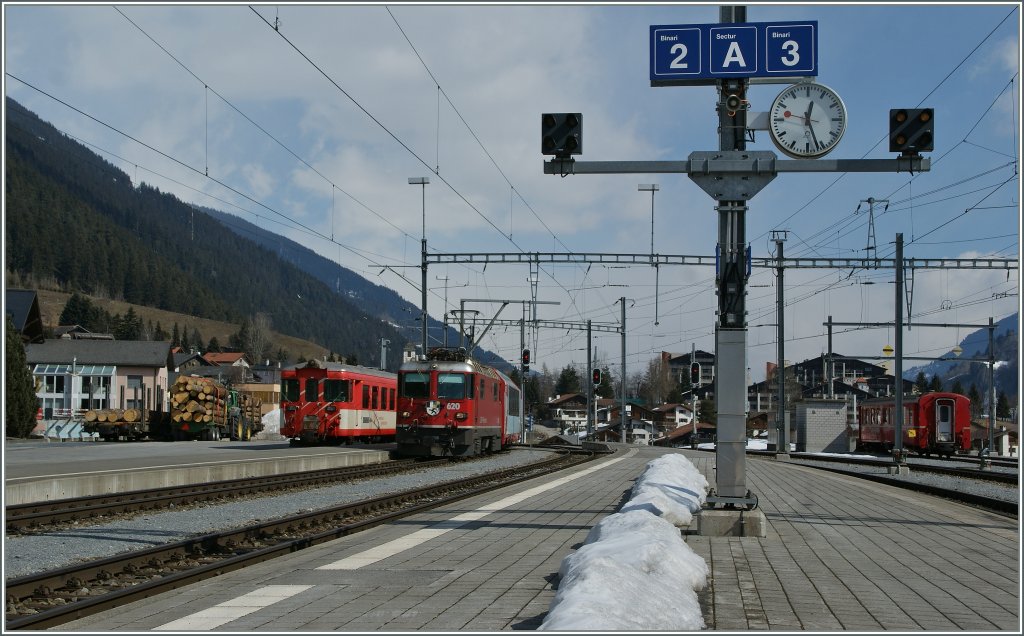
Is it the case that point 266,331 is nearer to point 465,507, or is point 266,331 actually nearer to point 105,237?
point 105,237

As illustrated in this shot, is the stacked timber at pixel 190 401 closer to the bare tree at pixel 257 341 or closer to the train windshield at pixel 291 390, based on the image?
the train windshield at pixel 291 390

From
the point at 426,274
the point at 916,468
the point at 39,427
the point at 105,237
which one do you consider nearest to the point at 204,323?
the point at 105,237

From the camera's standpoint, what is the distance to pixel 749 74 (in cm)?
1133

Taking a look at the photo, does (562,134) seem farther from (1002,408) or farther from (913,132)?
(1002,408)

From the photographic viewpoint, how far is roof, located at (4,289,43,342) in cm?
4347

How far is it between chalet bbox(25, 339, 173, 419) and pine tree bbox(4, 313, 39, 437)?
33.9 meters

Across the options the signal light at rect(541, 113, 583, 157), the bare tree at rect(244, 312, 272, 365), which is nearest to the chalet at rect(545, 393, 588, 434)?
the bare tree at rect(244, 312, 272, 365)

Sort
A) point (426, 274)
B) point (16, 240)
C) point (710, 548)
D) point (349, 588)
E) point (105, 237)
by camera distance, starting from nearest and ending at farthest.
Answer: point (349, 588) < point (710, 548) < point (426, 274) < point (16, 240) < point (105, 237)

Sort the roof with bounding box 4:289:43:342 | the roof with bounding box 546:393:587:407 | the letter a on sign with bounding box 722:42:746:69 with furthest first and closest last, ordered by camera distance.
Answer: the roof with bounding box 546:393:587:407, the roof with bounding box 4:289:43:342, the letter a on sign with bounding box 722:42:746:69

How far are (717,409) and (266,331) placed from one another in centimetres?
17299

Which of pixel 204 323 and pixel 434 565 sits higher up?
pixel 204 323

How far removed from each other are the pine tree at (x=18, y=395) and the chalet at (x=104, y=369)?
33.9 metres

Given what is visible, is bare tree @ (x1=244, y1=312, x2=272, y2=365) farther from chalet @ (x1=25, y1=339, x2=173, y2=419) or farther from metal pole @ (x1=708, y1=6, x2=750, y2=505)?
metal pole @ (x1=708, y1=6, x2=750, y2=505)

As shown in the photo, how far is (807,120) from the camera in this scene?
11.8m
